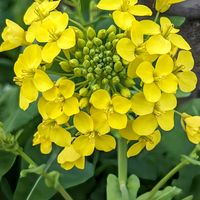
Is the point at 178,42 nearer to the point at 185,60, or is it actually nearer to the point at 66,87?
the point at 185,60

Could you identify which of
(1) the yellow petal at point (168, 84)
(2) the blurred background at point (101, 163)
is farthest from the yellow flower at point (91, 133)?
(2) the blurred background at point (101, 163)

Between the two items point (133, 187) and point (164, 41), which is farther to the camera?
point (133, 187)

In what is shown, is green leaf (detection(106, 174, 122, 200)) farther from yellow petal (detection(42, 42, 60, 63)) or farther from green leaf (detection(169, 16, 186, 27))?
green leaf (detection(169, 16, 186, 27))

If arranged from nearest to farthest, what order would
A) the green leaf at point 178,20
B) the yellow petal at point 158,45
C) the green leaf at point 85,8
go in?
the yellow petal at point 158,45 → the green leaf at point 178,20 → the green leaf at point 85,8

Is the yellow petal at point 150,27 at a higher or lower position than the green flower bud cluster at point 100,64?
higher

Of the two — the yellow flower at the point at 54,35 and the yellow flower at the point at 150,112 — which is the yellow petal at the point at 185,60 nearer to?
the yellow flower at the point at 150,112

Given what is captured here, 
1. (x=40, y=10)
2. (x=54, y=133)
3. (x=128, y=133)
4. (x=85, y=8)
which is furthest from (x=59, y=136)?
(x=85, y=8)

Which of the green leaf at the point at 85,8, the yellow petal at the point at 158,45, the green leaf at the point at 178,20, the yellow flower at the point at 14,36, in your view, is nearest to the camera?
the yellow petal at the point at 158,45

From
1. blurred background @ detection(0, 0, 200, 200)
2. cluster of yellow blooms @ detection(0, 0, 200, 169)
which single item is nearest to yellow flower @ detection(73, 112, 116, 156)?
cluster of yellow blooms @ detection(0, 0, 200, 169)
